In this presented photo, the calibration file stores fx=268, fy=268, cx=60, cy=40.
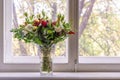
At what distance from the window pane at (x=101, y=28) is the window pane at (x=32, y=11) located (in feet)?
0.59

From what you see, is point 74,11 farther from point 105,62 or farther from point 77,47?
point 105,62

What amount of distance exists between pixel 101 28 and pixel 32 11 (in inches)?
23.8

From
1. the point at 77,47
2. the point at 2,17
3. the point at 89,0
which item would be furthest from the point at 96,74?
the point at 2,17

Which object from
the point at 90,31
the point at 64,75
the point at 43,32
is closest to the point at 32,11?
the point at 43,32

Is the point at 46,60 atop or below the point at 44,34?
below

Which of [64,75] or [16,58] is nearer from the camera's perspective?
[64,75]

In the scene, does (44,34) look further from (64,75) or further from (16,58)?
(16,58)

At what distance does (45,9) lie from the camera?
7.48ft

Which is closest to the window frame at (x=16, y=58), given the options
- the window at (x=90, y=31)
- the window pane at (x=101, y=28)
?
the window at (x=90, y=31)

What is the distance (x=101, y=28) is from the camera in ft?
7.48

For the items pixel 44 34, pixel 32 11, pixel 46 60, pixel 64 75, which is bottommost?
pixel 64 75

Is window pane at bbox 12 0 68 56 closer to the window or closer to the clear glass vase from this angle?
the window

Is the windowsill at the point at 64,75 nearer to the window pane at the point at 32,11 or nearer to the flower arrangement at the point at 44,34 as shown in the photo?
the flower arrangement at the point at 44,34

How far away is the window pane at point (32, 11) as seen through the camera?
2.27 meters
